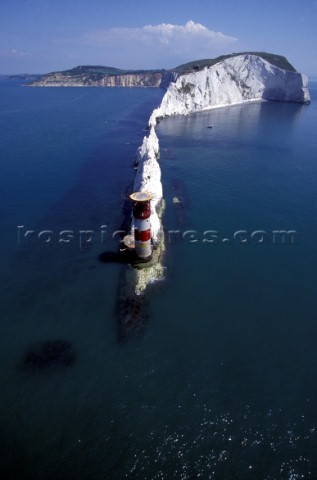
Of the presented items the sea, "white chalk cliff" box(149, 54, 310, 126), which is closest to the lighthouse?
the sea

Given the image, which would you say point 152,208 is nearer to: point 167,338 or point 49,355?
point 167,338

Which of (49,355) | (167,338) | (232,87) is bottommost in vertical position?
(49,355)

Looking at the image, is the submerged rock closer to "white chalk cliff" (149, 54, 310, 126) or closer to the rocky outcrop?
the rocky outcrop

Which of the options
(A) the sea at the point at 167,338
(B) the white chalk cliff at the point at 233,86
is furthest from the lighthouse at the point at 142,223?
(B) the white chalk cliff at the point at 233,86

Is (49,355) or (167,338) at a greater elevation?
(167,338)

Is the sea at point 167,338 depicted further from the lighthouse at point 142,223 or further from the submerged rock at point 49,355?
the lighthouse at point 142,223

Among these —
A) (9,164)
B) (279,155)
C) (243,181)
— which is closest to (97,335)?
(243,181)

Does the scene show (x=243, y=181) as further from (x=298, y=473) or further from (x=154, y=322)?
(x=298, y=473)

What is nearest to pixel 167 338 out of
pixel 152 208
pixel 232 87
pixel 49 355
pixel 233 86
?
pixel 49 355

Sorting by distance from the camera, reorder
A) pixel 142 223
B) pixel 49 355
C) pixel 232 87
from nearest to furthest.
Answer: pixel 49 355 → pixel 142 223 → pixel 232 87
